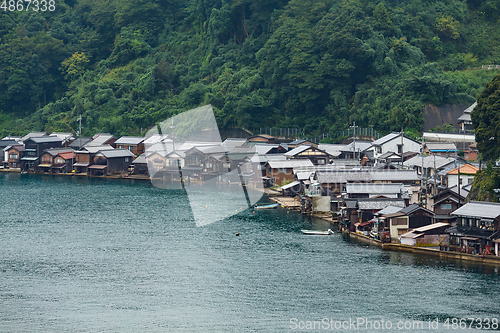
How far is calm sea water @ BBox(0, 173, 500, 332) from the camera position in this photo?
55.5 ft

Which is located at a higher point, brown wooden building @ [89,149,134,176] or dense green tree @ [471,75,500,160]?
dense green tree @ [471,75,500,160]

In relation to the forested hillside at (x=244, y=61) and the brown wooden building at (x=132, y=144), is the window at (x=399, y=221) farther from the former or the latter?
the brown wooden building at (x=132, y=144)

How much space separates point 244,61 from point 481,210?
1496 inches

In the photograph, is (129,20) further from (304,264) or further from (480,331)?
(480,331)

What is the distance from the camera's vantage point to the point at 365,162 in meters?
39.4

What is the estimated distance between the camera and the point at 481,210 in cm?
2136

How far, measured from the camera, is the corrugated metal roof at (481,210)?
2089 cm

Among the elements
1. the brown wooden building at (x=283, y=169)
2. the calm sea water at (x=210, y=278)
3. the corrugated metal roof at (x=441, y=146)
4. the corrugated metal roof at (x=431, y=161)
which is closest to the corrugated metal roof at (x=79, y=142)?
the brown wooden building at (x=283, y=169)

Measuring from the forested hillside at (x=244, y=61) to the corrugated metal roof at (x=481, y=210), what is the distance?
73.5 ft

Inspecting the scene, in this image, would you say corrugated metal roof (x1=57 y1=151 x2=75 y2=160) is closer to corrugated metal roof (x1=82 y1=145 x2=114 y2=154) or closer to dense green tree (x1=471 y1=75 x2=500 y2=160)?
corrugated metal roof (x1=82 y1=145 x2=114 y2=154)

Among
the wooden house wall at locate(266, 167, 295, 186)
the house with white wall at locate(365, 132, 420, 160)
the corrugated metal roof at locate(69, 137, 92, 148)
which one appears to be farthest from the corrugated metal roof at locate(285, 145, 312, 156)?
the corrugated metal roof at locate(69, 137, 92, 148)

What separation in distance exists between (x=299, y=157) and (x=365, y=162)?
4.26 meters

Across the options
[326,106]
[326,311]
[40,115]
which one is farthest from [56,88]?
[326,311]

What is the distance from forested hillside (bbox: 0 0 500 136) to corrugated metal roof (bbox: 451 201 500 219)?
2240 cm
